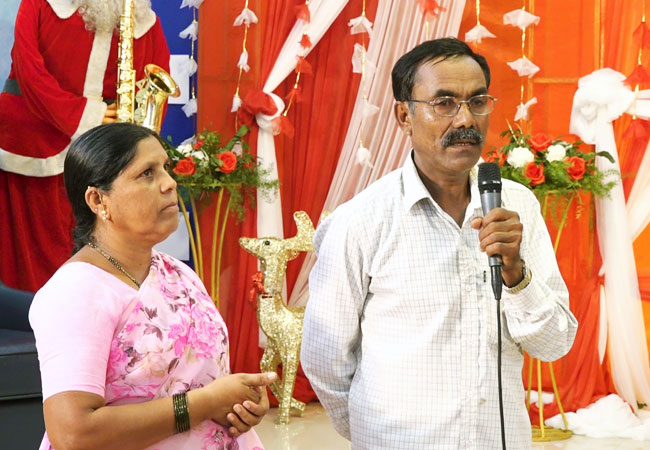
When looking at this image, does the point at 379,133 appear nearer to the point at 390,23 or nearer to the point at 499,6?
the point at 390,23

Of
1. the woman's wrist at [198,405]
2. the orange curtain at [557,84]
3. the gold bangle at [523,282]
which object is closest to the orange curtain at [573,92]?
the orange curtain at [557,84]

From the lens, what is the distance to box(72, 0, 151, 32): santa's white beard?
4.95m

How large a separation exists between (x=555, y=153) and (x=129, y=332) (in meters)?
3.41

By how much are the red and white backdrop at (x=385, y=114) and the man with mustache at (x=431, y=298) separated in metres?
3.31

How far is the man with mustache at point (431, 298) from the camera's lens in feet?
6.51

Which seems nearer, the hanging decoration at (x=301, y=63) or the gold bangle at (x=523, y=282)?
the gold bangle at (x=523, y=282)

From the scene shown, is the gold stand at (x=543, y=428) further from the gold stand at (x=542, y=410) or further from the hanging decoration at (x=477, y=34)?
the hanging decoration at (x=477, y=34)

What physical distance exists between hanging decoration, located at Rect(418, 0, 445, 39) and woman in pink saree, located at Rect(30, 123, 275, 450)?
11.9 feet

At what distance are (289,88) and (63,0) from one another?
57.8 inches

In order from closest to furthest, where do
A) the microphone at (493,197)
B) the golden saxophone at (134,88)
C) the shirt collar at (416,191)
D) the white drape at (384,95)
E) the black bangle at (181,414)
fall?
1. the microphone at (493,197)
2. the black bangle at (181,414)
3. the shirt collar at (416,191)
4. the golden saxophone at (134,88)
5. the white drape at (384,95)

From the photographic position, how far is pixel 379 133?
5578mm

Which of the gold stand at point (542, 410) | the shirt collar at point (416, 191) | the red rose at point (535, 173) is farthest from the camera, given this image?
the gold stand at point (542, 410)

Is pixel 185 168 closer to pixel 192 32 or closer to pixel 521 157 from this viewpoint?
pixel 192 32

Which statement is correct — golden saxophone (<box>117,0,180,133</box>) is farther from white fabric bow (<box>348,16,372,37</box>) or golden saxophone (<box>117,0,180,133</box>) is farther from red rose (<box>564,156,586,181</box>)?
red rose (<box>564,156,586,181</box>)
